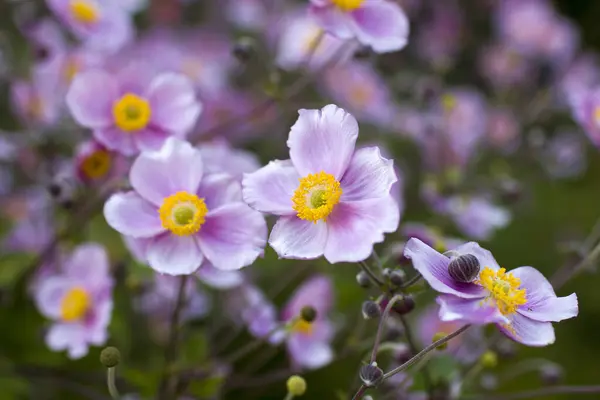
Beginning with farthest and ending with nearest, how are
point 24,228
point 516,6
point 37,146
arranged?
point 516,6
point 24,228
point 37,146

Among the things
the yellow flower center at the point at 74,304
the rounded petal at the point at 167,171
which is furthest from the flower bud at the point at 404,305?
the yellow flower center at the point at 74,304

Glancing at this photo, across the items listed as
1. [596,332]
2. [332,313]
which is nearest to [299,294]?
[332,313]

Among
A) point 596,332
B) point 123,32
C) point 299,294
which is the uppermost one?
point 123,32

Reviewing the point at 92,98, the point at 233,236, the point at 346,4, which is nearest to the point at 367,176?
the point at 233,236

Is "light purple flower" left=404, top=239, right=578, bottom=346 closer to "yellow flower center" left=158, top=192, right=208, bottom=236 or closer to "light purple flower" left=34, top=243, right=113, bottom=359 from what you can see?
"yellow flower center" left=158, top=192, right=208, bottom=236

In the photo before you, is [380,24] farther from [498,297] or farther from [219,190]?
[498,297]

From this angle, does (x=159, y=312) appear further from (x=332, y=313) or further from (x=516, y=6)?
(x=516, y=6)
